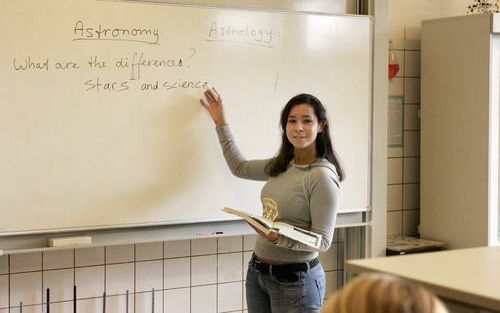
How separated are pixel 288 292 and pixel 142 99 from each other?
1007 mm

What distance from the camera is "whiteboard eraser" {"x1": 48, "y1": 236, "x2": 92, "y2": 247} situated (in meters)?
3.11

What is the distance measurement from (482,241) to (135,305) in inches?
68.9

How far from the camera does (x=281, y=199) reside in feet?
9.89

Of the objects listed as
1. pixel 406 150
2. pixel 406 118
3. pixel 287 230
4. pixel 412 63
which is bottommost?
pixel 287 230

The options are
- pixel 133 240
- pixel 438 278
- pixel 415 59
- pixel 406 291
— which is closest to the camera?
pixel 406 291

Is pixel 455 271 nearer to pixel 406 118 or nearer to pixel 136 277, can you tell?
pixel 136 277

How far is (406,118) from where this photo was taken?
4.31 m

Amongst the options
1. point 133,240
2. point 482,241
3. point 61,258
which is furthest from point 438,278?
point 482,241

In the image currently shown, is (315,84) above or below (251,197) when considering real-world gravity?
above

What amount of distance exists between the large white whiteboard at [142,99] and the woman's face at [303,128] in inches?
19.4

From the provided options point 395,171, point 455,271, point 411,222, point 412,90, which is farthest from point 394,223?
point 455,271

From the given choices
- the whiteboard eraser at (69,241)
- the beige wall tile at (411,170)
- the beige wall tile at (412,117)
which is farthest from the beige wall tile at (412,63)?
the whiteboard eraser at (69,241)

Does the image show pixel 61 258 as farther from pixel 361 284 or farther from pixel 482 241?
pixel 361 284

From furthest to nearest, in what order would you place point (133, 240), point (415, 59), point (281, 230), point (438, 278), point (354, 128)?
point (415, 59) → point (354, 128) → point (133, 240) → point (281, 230) → point (438, 278)
